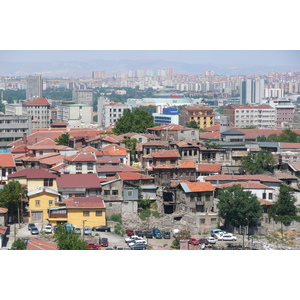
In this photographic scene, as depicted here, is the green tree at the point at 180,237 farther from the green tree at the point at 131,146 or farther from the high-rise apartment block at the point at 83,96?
the high-rise apartment block at the point at 83,96

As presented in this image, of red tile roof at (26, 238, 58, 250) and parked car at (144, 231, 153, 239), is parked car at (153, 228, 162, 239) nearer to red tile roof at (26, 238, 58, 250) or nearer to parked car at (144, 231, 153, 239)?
parked car at (144, 231, 153, 239)

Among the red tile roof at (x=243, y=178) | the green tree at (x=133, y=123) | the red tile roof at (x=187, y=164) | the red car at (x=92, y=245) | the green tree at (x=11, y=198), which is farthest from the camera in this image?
the green tree at (x=133, y=123)

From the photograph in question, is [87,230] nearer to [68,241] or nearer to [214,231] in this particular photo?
[68,241]

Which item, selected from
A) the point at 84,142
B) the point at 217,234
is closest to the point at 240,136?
the point at 84,142

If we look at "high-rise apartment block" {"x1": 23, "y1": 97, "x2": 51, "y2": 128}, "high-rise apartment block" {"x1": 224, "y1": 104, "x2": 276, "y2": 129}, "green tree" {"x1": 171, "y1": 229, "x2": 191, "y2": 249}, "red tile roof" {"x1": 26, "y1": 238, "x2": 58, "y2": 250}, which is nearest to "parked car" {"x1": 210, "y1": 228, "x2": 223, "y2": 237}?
"green tree" {"x1": 171, "y1": 229, "x2": 191, "y2": 249}

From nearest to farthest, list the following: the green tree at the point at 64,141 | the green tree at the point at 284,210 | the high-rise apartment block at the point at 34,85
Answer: the green tree at the point at 284,210, the green tree at the point at 64,141, the high-rise apartment block at the point at 34,85

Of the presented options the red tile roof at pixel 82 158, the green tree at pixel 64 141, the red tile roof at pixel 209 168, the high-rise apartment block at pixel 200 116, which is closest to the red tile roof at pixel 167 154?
the red tile roof at pixel 209 168

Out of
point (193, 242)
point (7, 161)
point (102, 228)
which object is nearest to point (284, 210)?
point (193, 242)
